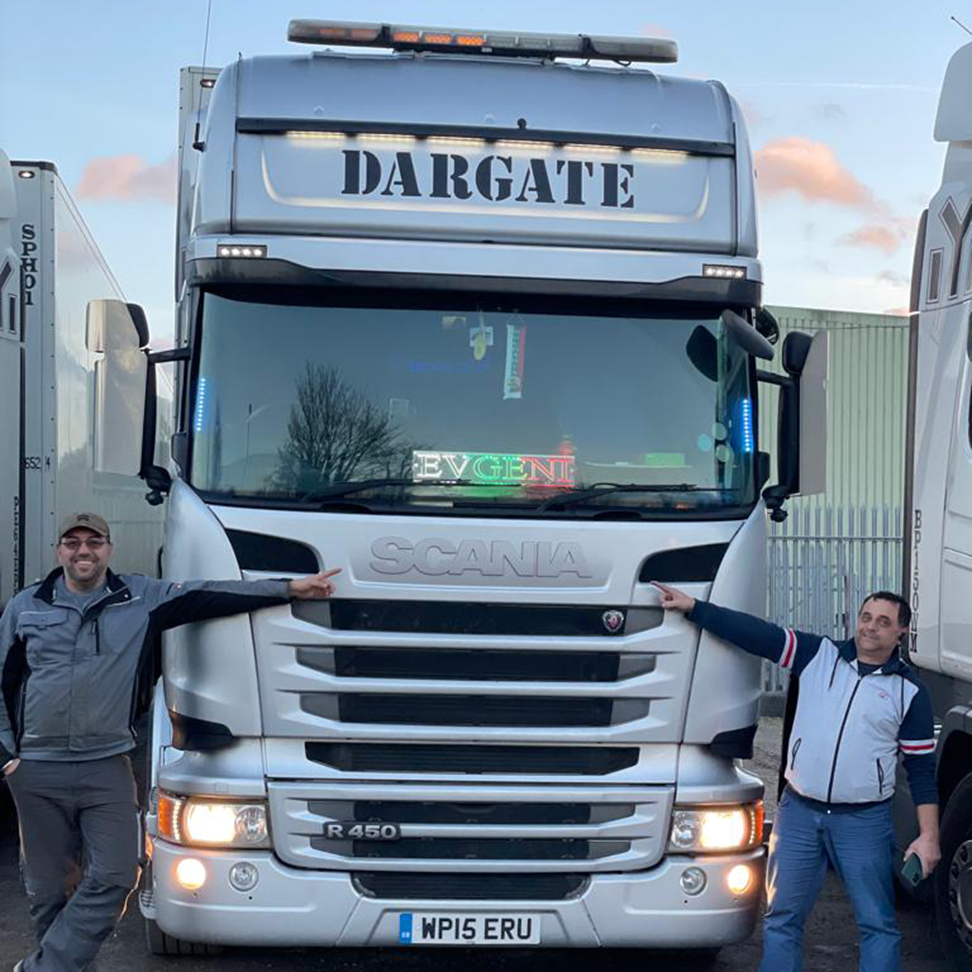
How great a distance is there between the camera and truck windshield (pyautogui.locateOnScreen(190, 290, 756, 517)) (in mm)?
5547

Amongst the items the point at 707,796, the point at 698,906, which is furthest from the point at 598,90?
the point at 698,906

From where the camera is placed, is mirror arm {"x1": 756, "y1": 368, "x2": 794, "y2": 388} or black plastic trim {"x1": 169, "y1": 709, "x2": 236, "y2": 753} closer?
black plastic trim {"x1": 169, "y1": 709, "x2": 236, "y2": 753}

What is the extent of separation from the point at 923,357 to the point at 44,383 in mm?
4787

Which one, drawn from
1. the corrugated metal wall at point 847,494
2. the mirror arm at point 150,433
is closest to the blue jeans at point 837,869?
the mirror arm at point 150,433

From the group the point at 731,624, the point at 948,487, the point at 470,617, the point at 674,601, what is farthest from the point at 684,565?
the point at 948,487

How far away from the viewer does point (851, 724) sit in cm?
561

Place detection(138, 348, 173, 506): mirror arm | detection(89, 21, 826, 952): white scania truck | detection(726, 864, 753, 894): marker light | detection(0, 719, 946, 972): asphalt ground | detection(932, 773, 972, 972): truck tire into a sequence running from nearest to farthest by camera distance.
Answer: detection(89, 21, 826, 952): white scania truck, detection(726, 864, 753, 894): marker light, detection(138, 348, 173, 506): mirror arm, detection(932, 773, 972, 972): truck tire, detection(0, 719, 946, 972): asphalt ground

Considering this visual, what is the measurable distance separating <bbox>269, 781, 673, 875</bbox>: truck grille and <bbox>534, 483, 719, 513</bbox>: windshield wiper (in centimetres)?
104

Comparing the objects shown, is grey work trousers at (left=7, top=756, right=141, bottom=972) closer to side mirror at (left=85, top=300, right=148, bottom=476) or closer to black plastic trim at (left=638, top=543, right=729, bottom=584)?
side mirror at (left=85, top=300, right=148, bottom=476)

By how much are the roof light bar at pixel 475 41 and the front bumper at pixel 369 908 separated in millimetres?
3422

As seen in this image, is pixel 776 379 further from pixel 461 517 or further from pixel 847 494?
pixel 847 494

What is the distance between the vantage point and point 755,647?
18.2 ft

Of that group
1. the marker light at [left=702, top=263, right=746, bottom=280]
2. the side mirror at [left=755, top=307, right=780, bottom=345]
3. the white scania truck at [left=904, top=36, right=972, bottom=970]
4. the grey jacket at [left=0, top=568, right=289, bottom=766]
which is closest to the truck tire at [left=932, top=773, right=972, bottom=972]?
the white scania truck at [left=904, top=36, right=972, bottom=970]

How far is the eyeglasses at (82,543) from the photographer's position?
5.59 metres
